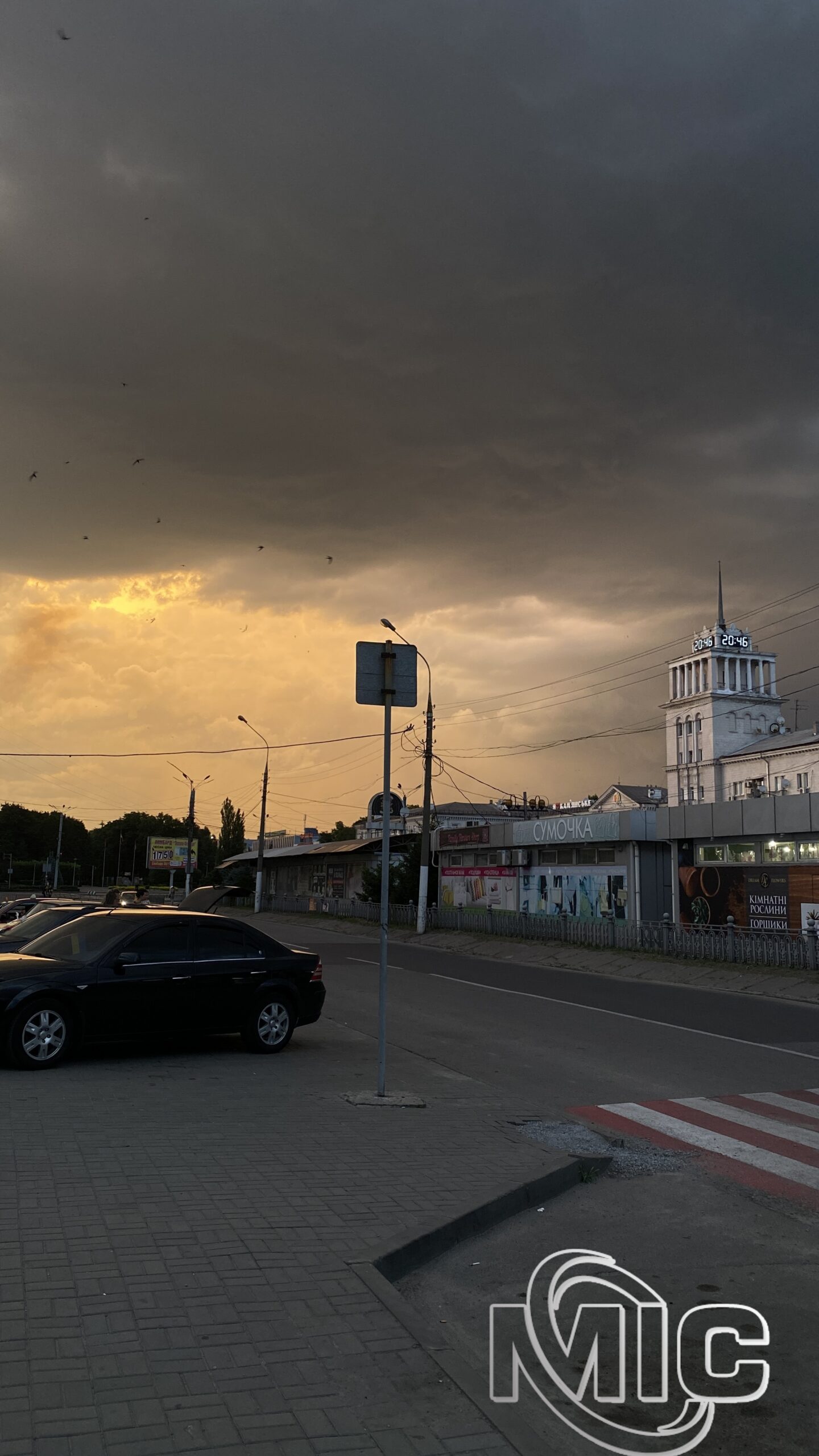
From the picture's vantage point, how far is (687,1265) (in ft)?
18.9

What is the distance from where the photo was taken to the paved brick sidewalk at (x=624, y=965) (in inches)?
907

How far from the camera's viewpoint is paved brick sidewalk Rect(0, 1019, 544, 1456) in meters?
3.68

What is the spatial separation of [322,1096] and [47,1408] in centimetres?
583

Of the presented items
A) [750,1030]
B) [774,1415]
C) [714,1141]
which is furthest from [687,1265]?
[750,1030]

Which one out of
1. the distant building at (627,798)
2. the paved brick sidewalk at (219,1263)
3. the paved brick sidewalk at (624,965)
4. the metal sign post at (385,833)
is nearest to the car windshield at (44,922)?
the paved brick sidewalk at (219,1263)

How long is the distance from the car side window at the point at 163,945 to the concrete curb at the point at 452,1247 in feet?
16.0

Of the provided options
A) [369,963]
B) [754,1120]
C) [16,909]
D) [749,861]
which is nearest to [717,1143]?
[754,1120]

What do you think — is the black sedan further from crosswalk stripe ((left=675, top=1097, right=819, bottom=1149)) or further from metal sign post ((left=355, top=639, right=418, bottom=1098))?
crosswalk stripe ((left=675, top=1097, right=819, bottom=1149))

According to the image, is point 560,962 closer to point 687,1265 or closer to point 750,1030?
point 750,1030

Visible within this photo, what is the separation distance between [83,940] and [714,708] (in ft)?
443

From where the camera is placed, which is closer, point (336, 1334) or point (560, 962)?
point (336, 1334)

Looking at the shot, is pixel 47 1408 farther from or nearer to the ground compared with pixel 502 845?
nearer to the ground

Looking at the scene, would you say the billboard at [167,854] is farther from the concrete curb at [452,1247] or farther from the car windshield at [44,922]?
the concrete curb at [452,1247]

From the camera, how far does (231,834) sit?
11275 cm
